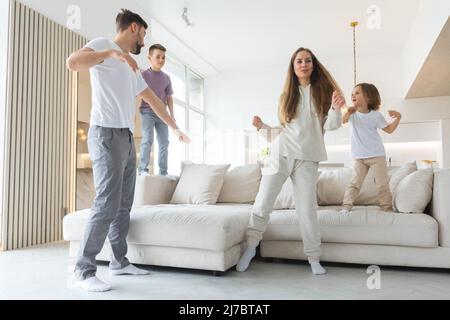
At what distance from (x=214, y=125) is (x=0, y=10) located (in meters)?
4.98

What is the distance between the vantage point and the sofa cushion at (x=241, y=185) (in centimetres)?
322

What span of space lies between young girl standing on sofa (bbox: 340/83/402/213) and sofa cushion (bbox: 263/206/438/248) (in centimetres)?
16

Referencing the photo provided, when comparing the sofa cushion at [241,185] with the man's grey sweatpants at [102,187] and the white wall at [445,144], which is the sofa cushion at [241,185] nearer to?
the man's grey sweatpants at [102,187]

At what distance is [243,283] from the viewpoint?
6.37ft

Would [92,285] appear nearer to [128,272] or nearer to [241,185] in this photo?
[128,272]

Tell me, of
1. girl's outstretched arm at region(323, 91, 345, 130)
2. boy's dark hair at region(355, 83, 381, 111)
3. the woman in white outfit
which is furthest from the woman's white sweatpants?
boy's dark hair at region(355, 83, 381, 111)

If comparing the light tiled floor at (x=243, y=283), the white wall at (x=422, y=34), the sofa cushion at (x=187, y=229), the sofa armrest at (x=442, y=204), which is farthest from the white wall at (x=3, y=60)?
the white wall at (x=422, y=34)

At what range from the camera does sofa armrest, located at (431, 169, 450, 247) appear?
7.06ft

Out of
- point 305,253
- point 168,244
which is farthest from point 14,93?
point 305,253

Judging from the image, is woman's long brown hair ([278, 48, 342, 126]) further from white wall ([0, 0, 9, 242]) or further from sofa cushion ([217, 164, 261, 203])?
white wall ([0, 0, 9, 242])

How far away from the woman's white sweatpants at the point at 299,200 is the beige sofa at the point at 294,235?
13 cm

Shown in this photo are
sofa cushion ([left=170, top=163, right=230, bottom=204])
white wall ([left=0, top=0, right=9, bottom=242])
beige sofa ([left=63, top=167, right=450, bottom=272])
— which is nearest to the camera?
beige sofa ([left=63, top=167, right=450, bottom=272])
